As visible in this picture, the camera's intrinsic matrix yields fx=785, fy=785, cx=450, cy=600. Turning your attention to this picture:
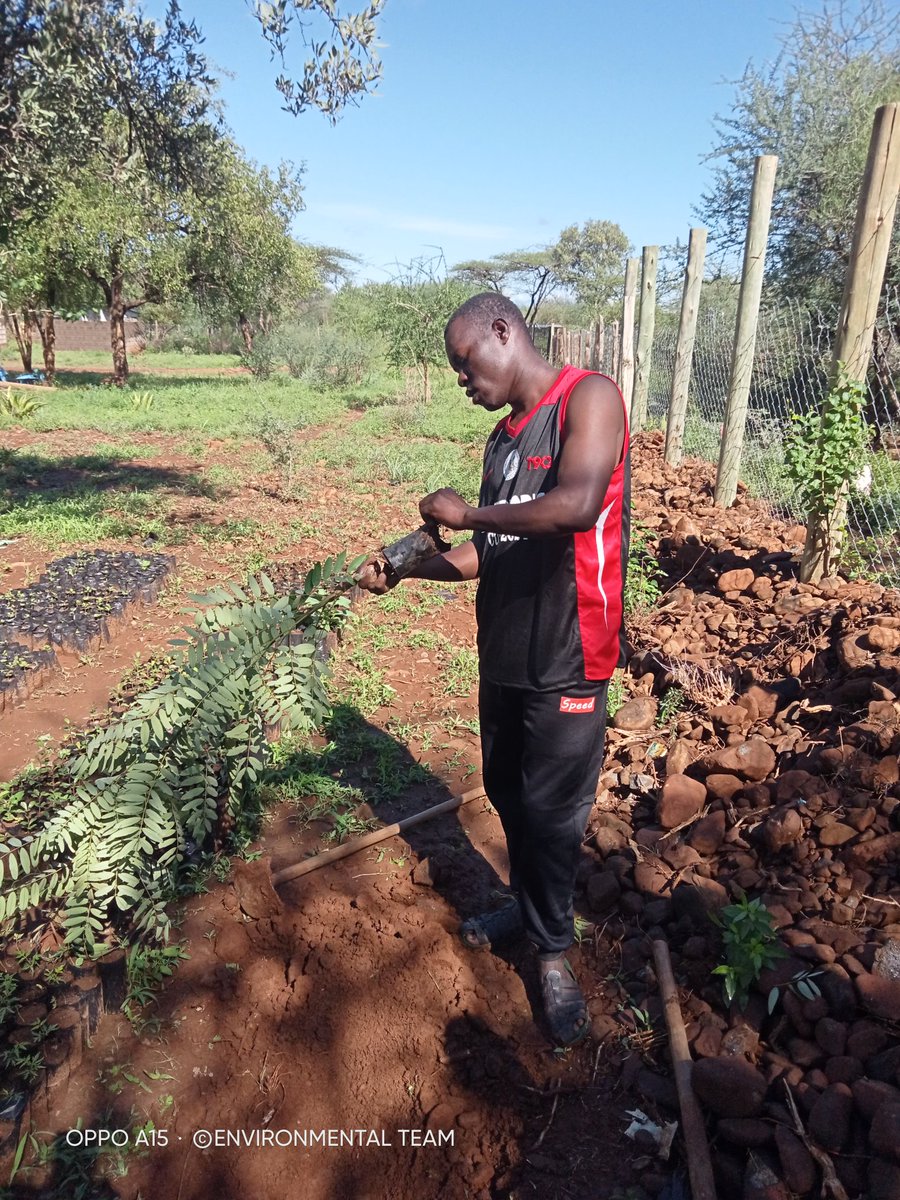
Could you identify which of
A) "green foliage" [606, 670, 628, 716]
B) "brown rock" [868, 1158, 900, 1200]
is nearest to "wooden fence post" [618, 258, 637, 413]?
"green foliage" [606, 670, 628, 716]

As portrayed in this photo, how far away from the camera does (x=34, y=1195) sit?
1.76m

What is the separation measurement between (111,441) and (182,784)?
10582mm

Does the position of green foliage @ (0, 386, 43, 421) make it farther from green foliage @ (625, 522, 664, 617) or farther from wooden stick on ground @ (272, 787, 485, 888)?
wooden stick on ground @ (272, 787, 485, 888)

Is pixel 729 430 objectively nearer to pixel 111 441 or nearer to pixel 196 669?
pixel 196 669

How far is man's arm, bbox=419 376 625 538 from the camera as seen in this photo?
69.7 inches

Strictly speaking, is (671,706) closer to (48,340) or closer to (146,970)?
(146,970)

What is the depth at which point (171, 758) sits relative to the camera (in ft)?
7.84

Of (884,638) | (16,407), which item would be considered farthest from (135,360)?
(884,638)

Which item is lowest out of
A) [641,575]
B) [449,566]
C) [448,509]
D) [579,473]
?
[641,575]

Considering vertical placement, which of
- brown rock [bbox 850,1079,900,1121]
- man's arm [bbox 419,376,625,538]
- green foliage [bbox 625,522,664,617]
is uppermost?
man's arm [bbox 419,376,625,538]

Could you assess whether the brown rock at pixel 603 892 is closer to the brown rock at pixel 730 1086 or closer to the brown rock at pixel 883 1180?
the brown rock at pixel 730 1086

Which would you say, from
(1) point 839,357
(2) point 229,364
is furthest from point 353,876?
(2) point 229,364

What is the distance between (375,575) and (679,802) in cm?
150

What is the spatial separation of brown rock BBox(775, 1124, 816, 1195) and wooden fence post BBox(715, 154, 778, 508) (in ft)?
16.6
